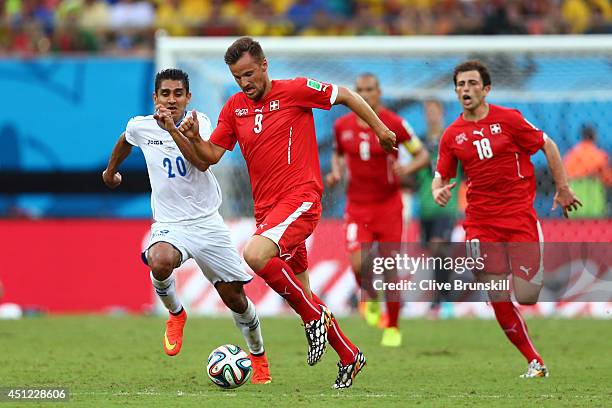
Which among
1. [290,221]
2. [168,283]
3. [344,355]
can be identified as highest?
[290,221]

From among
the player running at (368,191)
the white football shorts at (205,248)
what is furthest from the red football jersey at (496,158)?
the player running at (368,191)

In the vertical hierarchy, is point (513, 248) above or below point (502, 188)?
below

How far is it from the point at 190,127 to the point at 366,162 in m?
5.26

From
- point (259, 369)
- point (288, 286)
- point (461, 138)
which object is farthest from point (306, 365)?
point (288, 286)

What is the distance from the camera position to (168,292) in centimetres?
932

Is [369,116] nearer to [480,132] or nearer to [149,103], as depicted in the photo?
[480,132]

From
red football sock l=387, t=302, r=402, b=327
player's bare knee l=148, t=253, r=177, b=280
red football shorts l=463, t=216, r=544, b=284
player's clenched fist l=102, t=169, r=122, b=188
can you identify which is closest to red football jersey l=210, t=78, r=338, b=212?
player's bare knee l=148, t=253, r=177, b=280

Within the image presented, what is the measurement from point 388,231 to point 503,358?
2548mm

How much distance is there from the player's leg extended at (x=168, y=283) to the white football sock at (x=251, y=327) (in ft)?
1.70

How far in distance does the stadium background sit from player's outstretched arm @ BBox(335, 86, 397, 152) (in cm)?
721

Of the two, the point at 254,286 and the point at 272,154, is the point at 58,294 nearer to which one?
the point at 254,286

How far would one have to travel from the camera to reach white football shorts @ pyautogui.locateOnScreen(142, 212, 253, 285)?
29.9 ft

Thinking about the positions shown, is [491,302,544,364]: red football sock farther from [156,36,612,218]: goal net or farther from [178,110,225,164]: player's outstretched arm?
[156,36,612,218]: goal net

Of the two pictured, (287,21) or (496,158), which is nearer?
(496,158)
